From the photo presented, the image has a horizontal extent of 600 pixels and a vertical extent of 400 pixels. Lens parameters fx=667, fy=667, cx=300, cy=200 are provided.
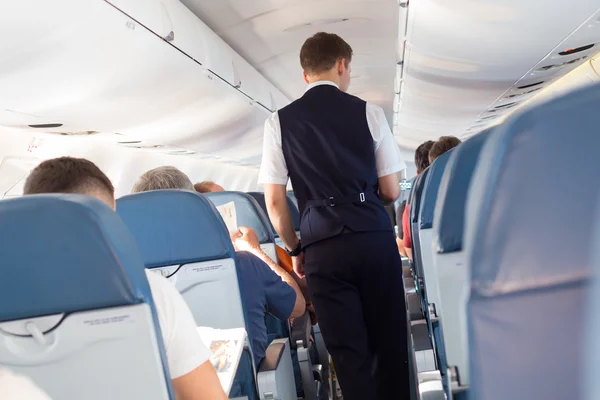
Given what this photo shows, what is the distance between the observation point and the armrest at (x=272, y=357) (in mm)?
2592

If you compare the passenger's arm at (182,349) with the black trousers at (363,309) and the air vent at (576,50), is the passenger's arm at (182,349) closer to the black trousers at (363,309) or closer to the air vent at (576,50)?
the black trousers at (363,309)

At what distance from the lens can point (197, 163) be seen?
11344 millimetres

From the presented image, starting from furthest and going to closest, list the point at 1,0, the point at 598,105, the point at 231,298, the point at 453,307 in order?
1. the point at 1,0
2. the point at 231,298
3. the point at 453,307
4. the point at 598,105

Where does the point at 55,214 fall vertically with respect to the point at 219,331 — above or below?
above

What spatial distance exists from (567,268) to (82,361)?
3.57 feet

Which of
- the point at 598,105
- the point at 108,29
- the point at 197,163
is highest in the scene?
the point at 197,163

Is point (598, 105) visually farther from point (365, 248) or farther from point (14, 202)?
point (365, 248)

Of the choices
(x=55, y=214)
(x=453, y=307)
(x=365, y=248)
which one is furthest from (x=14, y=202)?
(x=365, y=248)

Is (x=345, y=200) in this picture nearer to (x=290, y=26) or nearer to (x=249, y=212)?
(x=249, y=212)

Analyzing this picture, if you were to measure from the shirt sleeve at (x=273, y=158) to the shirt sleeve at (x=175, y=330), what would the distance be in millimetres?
1476

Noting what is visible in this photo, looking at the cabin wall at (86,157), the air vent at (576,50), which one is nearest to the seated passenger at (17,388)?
the cabin wall at (86,157)

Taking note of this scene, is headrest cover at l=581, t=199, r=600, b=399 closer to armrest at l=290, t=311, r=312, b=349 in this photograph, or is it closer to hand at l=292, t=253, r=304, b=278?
hand at l=292, t=253, r=304, b=278

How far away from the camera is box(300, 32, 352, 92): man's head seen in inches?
118

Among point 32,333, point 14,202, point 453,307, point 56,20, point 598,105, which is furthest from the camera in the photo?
point 56,20
